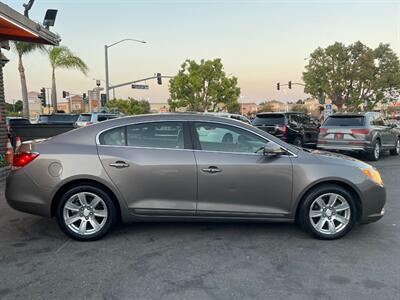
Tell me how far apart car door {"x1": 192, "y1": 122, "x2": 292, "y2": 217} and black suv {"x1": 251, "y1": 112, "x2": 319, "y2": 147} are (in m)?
9.46

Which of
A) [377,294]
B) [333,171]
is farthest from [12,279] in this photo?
[333,171]

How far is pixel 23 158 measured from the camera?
14.8ft

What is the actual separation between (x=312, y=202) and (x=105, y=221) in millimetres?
2505

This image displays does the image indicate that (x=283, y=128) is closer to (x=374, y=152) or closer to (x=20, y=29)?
(x=374, y=152)

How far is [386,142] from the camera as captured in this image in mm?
12656

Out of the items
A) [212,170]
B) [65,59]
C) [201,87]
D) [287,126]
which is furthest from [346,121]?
[201,87]

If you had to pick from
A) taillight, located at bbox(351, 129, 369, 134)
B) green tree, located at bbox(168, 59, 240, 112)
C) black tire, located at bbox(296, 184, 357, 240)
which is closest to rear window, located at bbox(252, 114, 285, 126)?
taillight, located at bbox(351, 129, 369, 134)

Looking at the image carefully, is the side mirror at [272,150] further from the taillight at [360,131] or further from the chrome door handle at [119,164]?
the taillight at [360,131]

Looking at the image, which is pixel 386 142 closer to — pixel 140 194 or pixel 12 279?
pixel 140 194

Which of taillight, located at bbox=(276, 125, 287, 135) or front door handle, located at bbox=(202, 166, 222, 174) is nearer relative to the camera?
front door handle, located at bbox=(202, 166, 222, 174)

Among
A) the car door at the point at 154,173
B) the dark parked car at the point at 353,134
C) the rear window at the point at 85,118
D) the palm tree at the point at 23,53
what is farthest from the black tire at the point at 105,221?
the palm tree at the point at 23,53

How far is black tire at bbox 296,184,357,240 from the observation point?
445cm

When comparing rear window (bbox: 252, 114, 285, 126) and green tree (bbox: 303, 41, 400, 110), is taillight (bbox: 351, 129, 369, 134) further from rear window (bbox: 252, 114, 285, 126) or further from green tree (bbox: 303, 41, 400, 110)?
green tree (bbox: 303, 41, 400, 110)

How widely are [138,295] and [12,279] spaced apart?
50.2 inches
